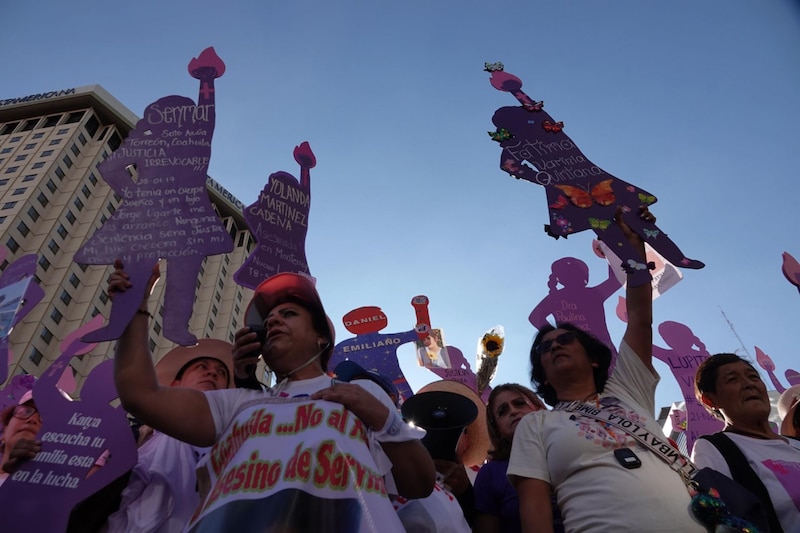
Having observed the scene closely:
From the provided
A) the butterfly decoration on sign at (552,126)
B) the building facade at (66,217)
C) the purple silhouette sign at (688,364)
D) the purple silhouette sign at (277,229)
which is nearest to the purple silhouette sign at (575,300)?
the purple silhouette sign at (688,364)

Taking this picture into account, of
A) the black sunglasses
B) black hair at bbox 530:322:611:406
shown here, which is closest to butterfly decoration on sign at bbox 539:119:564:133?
black hair at bbox 530:322:611:406

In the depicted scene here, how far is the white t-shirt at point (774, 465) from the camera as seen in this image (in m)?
2.33

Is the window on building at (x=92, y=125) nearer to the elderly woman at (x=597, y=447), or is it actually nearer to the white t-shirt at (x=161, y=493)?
the white t-shirt at (x=161, y=493)

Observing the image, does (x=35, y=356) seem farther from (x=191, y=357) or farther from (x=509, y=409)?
(x=509, y=409)

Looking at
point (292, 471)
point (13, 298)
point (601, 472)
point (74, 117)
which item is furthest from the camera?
point (74, 117)

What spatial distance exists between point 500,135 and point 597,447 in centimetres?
247

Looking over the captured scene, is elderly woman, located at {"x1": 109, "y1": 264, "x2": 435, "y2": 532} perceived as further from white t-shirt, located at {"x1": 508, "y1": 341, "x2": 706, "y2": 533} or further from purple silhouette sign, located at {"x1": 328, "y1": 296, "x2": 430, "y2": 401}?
purple silhouette sign, located at {"x1": 328, "y1": 296, "x2": 430, "y2": 401}

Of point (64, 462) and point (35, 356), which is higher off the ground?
point (35, 356)

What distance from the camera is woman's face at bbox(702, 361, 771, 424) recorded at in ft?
9.32

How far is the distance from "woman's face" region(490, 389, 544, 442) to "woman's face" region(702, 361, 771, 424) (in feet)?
3.18

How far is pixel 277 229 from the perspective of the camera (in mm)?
4191

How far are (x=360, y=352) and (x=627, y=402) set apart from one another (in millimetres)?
3662

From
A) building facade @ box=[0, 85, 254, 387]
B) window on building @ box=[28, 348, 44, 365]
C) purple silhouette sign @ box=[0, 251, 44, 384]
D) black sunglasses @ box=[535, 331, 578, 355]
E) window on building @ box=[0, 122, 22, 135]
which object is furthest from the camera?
window on building @ box=[0, 122, 22, 135]

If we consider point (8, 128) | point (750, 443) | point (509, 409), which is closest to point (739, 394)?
point (750, 443)
